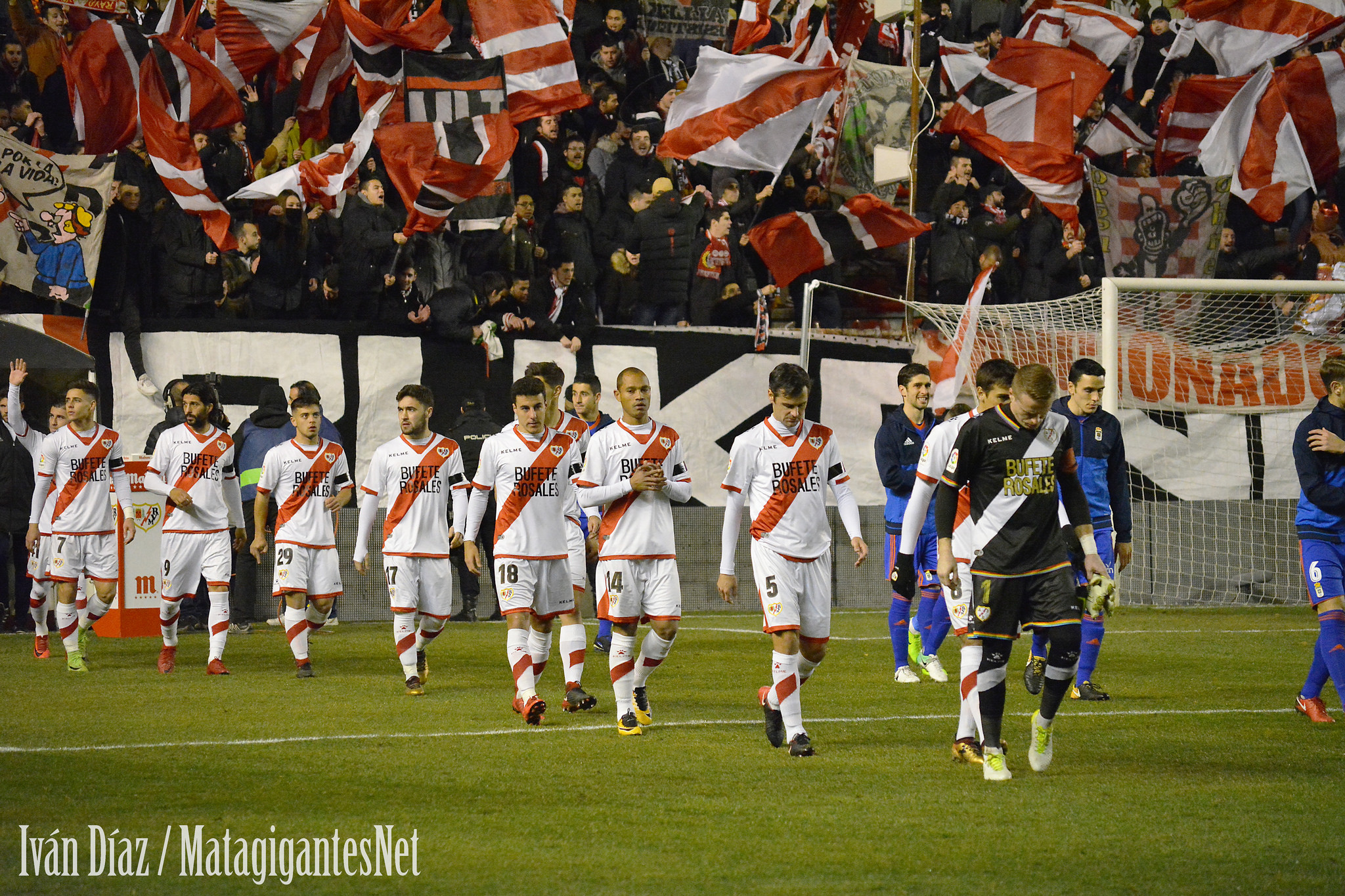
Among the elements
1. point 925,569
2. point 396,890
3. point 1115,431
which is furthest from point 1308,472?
point 396,890

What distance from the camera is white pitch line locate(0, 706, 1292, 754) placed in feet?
28.2

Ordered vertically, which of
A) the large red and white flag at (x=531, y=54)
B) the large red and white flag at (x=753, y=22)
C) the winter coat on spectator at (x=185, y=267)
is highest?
the large red and white flag at (x=753, y=22)

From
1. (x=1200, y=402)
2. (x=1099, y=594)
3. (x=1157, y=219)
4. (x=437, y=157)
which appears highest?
(x=437, y=157)

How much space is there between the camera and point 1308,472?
31.3 ft

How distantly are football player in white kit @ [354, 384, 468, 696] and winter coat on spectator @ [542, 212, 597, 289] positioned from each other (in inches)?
231

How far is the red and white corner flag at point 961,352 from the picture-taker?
51.3ft

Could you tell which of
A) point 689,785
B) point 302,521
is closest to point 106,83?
point 302,521

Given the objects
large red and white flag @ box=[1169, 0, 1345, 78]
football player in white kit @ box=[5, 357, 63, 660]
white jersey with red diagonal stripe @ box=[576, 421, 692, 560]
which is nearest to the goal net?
large red and white flag @ box=[1169, 0, 1345, 78]

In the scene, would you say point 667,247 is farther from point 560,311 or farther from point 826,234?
point 826,234

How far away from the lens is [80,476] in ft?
44.0

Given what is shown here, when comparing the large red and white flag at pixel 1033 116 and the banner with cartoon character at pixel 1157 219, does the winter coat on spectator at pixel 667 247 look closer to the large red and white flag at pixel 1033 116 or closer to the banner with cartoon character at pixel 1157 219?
the large red and white flag at pixel 1033 116

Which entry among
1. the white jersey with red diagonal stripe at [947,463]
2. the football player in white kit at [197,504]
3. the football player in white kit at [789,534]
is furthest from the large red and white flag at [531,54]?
the white jersey with red diagonal stripe at [947,463]

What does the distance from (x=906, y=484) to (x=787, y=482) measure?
3.26 m

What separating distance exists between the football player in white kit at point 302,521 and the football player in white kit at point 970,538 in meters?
5.86
